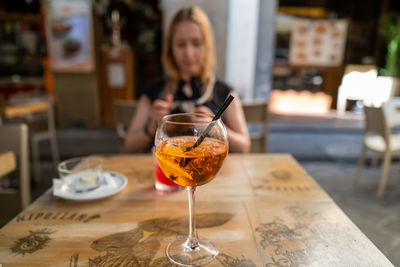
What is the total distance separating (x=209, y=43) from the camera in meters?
1.62

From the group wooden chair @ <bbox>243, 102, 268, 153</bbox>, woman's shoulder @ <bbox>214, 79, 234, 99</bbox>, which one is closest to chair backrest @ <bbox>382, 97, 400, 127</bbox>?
wooden chair @ <bbox>243, 102, 268, 153</bbox>

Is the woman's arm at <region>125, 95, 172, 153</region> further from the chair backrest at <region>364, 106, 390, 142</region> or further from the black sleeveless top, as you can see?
the chair backrest at <region>364, 106, 390, 142</region>

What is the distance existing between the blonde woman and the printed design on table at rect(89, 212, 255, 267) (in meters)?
0.71

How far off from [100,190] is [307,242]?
1.96ft

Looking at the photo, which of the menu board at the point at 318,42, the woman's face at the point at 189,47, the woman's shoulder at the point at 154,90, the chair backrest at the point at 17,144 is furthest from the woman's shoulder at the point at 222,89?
the menu board at the point at 318,42

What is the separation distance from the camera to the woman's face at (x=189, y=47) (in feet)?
5.05

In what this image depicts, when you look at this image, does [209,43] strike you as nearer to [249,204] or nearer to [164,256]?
[249,204]

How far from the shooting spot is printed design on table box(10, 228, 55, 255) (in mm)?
609

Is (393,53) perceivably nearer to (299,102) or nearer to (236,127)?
(299,102)

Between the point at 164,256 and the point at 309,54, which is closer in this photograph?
the point at 164,256

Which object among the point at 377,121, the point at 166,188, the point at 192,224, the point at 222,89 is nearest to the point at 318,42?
the point at 377,121

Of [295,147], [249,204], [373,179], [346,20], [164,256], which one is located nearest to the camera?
[164,256]

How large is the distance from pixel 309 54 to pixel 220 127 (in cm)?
773

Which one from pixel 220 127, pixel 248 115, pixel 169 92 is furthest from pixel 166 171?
pixel 248 115
